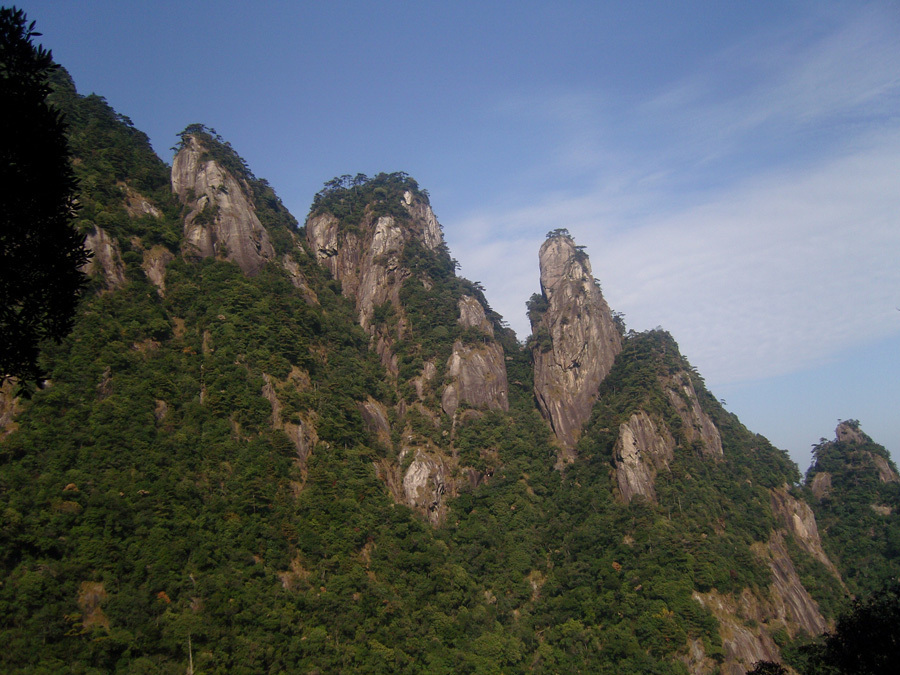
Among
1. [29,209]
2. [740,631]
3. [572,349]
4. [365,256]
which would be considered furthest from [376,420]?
[29,209]

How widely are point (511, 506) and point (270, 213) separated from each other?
6405 centimetres

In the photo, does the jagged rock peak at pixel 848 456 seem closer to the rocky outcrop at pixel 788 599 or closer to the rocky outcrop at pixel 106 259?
the rocky outcrop at pixel 788 599

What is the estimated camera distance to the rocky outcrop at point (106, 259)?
175ft

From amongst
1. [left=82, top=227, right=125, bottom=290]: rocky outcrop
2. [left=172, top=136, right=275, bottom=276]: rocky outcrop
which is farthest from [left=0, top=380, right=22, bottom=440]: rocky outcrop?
[left=172, top=136, right=275, bottom=276]: rocky outcrop

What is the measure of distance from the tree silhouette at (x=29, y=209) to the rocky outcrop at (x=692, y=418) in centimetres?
7204

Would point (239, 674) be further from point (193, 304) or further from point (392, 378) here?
point (392, 378)

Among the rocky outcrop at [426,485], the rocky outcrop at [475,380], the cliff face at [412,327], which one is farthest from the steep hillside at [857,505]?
the rocky outcrop at [426,485]

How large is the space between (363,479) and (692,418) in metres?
48.4

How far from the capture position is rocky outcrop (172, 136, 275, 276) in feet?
228

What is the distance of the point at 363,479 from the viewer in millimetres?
55062

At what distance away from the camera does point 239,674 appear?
109ft

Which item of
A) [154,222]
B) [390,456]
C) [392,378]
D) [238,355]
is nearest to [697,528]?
[390,456]

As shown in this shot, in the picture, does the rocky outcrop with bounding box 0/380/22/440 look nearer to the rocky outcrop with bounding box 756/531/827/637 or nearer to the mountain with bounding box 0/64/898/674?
the mountain with bounding box 0/64/898/674

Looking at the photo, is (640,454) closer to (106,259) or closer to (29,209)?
(29,209)
